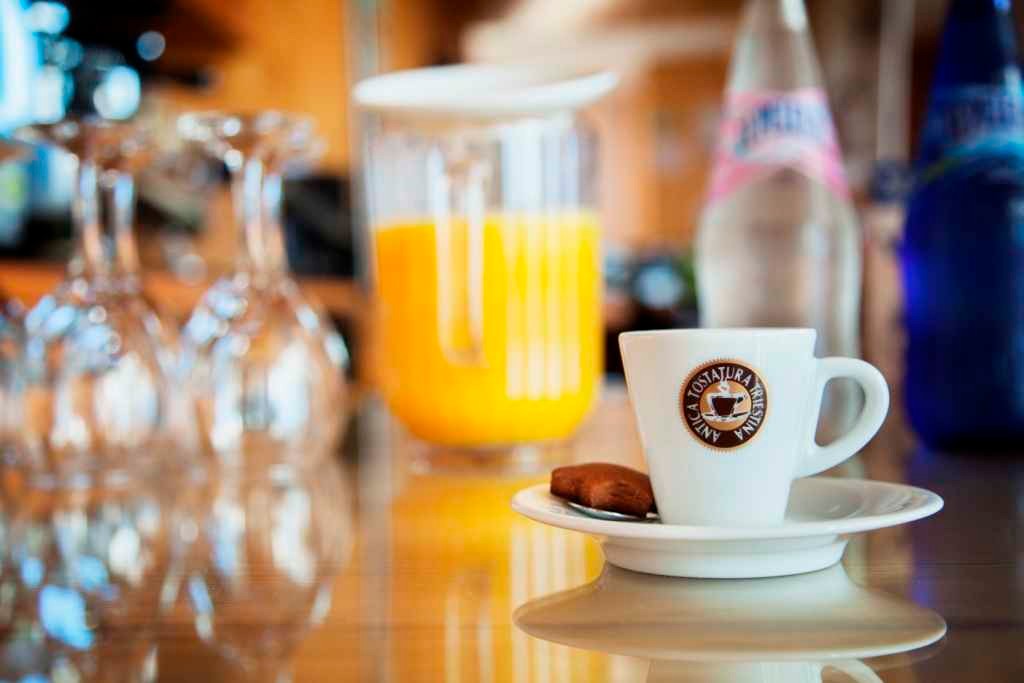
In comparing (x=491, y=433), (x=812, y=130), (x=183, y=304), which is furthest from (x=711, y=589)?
(x=183, y=304)

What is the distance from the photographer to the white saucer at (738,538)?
A: 39 centimetres

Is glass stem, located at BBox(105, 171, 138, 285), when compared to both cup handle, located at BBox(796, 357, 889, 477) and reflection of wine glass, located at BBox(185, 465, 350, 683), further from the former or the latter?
cup handle, located at BBox(796, 357, 889, 477)

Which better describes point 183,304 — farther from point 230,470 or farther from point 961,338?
point 961,338

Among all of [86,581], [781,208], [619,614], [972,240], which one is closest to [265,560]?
[86,581]

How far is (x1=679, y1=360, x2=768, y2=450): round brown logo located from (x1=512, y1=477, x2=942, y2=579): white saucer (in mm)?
35

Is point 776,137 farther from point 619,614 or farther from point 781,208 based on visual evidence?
point 619,614

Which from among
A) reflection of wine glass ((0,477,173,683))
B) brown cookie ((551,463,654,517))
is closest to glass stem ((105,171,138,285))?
reflection of wine glass ((0,477,173,683))

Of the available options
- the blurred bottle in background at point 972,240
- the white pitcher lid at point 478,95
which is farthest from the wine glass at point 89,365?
the blurred bottle in background at point 972,240

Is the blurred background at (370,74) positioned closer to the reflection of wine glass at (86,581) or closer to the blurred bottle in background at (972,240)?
the blurred bottle in background at (972,240)

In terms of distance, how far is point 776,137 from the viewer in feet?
2.82

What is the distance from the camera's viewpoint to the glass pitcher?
817mm

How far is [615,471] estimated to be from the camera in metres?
0.47

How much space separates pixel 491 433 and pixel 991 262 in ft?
1.16

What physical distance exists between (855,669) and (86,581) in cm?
31
